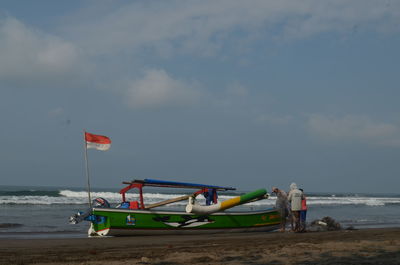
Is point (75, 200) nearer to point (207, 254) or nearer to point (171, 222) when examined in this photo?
point (171, 222)

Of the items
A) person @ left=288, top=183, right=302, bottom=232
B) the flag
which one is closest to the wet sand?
the flag

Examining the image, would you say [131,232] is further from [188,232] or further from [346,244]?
[346,244]

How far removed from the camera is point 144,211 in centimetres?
1417

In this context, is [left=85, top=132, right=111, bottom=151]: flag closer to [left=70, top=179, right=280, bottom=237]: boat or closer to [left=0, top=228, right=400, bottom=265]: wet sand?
[left=70, top=179, right=280, bottom=237]: boat

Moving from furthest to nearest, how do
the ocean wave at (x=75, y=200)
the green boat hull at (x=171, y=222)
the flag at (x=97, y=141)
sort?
the ocean wave at (x=75, y=200), the flag at (x=97, y=141), the green boat hull at (x=171, y=222)

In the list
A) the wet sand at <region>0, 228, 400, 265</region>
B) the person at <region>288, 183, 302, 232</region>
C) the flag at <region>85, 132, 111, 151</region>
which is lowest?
the wet sand at <region>0, 228, 400, 265</region>

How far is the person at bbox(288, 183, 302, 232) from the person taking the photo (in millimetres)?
14719

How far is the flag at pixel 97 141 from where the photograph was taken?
48.0 feet

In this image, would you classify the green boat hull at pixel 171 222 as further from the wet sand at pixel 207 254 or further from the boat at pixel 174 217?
the wet sand at pixel 207 254

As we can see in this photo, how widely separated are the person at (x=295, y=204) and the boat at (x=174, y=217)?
45.0 inches

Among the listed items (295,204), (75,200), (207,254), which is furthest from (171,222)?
(75,200)

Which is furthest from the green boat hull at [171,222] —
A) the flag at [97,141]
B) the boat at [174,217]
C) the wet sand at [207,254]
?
the wet sand at [207,254]

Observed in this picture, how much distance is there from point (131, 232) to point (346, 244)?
255 inches

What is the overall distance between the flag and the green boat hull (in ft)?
6.94
